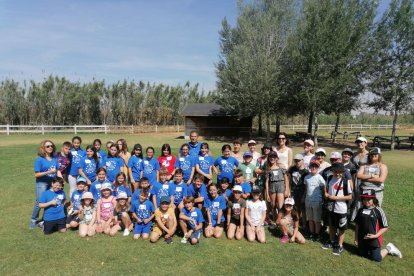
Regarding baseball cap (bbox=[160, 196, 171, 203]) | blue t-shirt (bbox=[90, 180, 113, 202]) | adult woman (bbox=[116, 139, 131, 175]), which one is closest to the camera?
baseball cap (bbox=[160, 196, 171, 203])

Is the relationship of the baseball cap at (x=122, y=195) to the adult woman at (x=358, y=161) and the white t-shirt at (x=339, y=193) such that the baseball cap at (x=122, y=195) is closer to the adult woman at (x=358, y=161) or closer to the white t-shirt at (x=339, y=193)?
the white t-shirt at (x=339, y=193)

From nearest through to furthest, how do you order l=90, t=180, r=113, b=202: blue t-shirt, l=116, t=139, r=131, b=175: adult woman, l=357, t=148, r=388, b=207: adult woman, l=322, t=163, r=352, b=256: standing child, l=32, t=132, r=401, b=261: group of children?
1. l=322, t=163, r=352, b=256: standing child
2. l=357, t=148, r=388, b=207: adult woman
3. l=32, t=132, r=401, b=261: group of children
4. l=90, t=180, r=113, b=202: blue t-shirt
5. l=116, t=139, r=131, b=175: adult woman

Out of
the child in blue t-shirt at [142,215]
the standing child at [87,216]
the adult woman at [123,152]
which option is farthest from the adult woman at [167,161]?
the standing child at [87,216]

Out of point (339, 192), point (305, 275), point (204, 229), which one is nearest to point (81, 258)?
point (204, 229)

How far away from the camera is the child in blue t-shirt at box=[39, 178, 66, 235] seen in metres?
5.75

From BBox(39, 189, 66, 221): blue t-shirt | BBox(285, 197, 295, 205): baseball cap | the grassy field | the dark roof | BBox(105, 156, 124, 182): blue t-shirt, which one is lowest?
the grassy field

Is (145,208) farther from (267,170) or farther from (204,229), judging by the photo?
(267,170)

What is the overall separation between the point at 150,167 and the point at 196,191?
117 centimetres

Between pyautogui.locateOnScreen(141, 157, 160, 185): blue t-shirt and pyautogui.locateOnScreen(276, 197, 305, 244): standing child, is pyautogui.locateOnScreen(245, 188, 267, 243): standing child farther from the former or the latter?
pyautogui.locateOnScreen(141, 157, 160, 185): blue t-shirt

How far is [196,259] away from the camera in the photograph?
15.8 ft

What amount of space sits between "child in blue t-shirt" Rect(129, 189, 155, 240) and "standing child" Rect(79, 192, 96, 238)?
2.43 feet

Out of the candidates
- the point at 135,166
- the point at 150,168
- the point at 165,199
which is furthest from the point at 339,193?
the point at 135,166

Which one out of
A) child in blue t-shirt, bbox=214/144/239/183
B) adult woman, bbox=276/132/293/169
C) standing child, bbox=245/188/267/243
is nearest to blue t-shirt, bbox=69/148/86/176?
child in blue t-shirt, bbox=214/144/239/183

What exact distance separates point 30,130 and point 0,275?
111 ft
